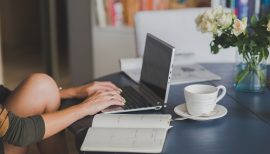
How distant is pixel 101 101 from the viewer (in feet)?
5.33

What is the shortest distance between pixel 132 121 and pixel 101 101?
18 centimetres

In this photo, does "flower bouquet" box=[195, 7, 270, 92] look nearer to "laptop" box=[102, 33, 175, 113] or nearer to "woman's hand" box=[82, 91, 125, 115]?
"laptop" box=[102, 33, 175, 113]

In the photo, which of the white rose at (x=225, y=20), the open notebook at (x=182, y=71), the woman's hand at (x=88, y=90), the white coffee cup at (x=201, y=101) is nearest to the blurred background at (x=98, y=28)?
the open notebook at (x=182, y=71)

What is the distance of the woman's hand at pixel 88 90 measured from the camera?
1781 millimetres

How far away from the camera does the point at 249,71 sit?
5.97 ft

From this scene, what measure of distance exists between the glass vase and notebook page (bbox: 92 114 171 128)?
1.41ft

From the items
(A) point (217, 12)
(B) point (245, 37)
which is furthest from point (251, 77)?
(A) point (217, 12)

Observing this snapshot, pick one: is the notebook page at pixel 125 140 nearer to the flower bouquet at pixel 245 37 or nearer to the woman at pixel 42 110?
→ the woman at pixel 42 110

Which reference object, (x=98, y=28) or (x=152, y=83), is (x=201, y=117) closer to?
(x=152, y=83)

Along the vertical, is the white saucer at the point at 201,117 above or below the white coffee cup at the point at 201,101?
below

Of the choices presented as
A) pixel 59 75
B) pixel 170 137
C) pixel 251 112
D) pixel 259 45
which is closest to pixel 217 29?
pixel 259 45

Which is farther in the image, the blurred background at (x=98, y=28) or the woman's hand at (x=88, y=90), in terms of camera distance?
the blurred background at (x=98, y=28)

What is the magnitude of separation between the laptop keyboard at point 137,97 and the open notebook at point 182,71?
0.48 feet

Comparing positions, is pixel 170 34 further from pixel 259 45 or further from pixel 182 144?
pixel 182 144
